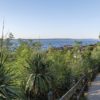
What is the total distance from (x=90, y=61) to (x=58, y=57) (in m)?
9.66

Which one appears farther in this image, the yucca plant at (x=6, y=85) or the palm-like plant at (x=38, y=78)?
the palm-like plant at (x=38, y=78)

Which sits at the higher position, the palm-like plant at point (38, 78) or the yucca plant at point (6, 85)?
the yucca plant at point (6, 85)

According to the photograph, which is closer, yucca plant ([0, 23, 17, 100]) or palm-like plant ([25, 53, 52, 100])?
yucca plant ([0, 23, 17, 100])

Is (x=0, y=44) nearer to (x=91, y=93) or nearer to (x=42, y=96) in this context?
(x=42, y=96)

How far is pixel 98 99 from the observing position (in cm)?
1380

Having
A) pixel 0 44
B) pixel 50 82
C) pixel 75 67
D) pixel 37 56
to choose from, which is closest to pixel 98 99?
pixel 50 82

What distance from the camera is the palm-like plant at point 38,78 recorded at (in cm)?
1255

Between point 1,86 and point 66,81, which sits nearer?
point 1,86

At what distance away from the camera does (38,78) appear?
12.7 meters

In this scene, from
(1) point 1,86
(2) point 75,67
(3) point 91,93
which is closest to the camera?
(1) point 1,86

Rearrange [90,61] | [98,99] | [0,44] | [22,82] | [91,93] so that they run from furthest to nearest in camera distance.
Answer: [90,61], [91,93], [98,99], [22,82], [0,44]

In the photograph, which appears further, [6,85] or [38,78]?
[38,78]

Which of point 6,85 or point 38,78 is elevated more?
point 6,85

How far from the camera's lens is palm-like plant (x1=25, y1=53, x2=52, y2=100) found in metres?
12.6
